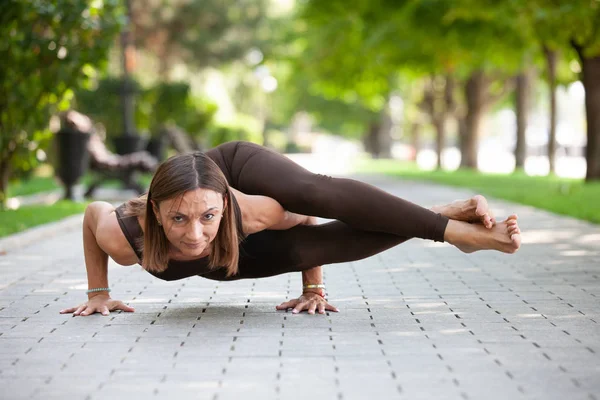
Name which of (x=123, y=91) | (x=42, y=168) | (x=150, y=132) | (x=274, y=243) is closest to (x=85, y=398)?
(x=274, y=243)

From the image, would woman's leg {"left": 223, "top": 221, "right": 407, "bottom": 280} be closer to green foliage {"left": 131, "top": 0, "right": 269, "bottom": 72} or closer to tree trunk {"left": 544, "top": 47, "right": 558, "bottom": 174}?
tree trunk {"left": 544, "top": 47, "right": 558, "bottom": 174}

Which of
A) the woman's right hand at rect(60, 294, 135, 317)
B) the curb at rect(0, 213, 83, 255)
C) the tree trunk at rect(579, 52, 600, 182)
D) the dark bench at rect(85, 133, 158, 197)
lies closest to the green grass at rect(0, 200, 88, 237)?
the curb at rect(0, 213, 83, 255)

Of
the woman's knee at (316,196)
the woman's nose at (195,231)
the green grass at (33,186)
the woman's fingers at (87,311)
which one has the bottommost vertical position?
the green grass at (33,186)

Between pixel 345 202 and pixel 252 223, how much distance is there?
1.90 feet

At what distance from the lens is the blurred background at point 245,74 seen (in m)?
15.6

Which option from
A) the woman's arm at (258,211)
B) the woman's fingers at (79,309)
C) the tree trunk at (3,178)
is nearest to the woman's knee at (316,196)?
the woman's arm at (258,211)

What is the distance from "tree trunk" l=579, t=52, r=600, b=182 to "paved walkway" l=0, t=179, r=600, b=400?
1478 cm

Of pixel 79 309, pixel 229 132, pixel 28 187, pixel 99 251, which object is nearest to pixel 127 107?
pixel 28 187

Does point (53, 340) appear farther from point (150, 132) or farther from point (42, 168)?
point (150, 132)

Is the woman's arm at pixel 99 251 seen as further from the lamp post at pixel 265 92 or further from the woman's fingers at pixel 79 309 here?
the lamp post at pixel 265 92

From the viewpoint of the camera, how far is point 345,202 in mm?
6004

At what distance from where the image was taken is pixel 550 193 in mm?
19891

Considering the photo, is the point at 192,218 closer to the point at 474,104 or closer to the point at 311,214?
the point at 311,214

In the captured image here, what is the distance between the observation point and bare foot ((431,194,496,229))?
5.96 metres
